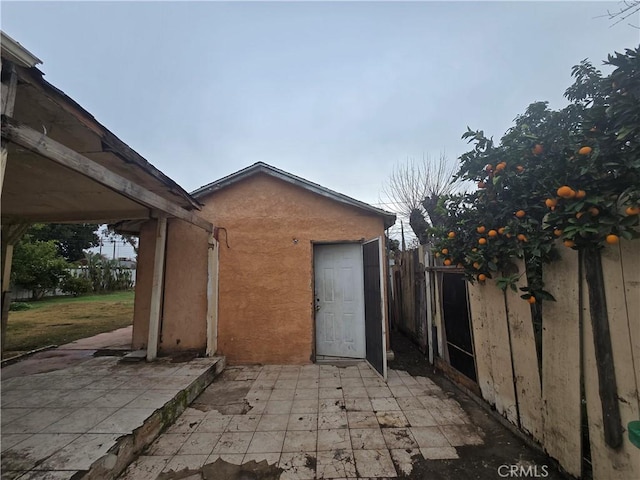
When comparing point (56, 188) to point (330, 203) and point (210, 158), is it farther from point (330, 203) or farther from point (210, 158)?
point (210, 158)

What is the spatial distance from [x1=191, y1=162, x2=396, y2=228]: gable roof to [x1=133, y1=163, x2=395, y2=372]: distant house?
0.07ft

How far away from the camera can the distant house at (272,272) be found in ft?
16.6

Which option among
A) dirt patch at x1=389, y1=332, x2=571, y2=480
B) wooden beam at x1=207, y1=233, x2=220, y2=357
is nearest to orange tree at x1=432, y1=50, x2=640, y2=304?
dirt patch at x1=389, y1=332, x2=571, y2=480

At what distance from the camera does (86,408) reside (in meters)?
3.00

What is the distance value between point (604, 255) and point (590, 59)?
5.11 feet

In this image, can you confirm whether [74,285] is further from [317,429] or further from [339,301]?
[317,429]

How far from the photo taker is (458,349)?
3.95 m

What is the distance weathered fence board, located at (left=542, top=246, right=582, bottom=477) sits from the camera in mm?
1992

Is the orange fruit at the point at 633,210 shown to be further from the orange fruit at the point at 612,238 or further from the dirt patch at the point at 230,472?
the dirt patch at the point at 230,472

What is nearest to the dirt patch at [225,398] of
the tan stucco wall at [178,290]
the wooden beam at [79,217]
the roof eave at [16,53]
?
the tan stucco wall at [178,290]

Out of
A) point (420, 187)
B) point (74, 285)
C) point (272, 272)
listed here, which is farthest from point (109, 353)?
point (74, 285)

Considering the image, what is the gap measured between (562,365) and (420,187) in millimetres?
8546

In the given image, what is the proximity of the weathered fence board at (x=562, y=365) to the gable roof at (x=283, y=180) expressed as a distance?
3161 mm

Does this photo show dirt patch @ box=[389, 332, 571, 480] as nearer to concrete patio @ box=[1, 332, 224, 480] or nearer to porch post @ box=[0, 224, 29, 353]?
concrete patio @ box=[1, 332, 224, 480]
